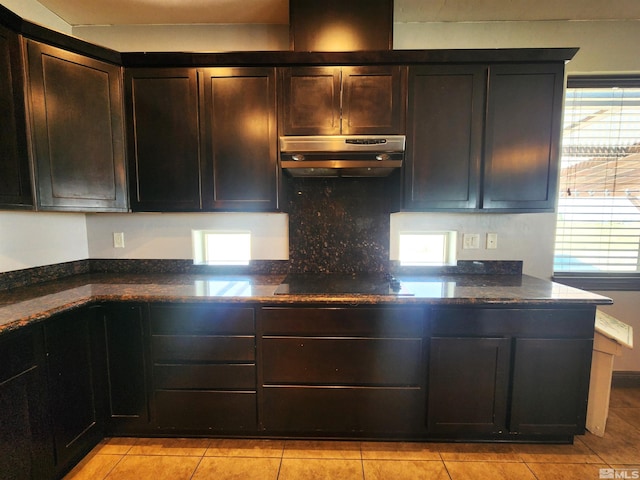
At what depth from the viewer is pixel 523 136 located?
74.6 inches

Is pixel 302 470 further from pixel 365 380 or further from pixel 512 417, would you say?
pixel 512 417

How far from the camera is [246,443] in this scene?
Answer: 1755 millimetres

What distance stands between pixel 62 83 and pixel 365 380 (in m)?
2.48

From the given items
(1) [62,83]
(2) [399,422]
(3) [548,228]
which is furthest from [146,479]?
(3) [548,228]

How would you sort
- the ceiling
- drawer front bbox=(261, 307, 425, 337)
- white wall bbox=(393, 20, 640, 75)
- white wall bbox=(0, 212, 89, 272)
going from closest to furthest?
drawer front bbox=(261, 307, 425, 337)
white wall bbox=(0, 212, 89, 272)
the ceiling
white wall bbox=(393, 20, 640, 75)

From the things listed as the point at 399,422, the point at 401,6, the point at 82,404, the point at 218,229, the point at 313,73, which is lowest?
the point at 399,422

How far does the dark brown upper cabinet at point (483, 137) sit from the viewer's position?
1.86m

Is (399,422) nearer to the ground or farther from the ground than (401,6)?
nearer to the ground

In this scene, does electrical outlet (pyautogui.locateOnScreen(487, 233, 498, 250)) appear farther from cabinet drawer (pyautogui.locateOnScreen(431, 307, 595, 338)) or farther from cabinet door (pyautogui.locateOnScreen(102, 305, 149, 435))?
cabinet door (pyautogui.locateOnScreen(102, 305, 149, 435))

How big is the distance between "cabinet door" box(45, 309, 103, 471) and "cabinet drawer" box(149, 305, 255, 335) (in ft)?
1.16

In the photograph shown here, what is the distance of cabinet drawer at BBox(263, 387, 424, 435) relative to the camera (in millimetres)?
1689

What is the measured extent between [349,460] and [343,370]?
19.3 inches

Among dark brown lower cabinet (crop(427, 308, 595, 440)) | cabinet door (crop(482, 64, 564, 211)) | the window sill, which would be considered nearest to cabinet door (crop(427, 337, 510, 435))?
dark brown lower cabinet (crop(427, 308, 595, 440))

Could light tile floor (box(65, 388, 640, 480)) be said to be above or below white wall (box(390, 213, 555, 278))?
below
